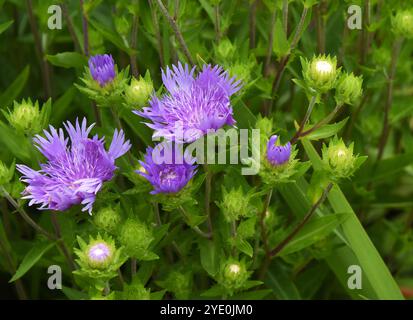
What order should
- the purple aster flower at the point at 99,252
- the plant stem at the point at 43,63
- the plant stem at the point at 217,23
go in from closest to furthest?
the purple aster flower at the point at 99,252 → the plant stem at the point at 217,23 → the plant stem at the point at 43,63

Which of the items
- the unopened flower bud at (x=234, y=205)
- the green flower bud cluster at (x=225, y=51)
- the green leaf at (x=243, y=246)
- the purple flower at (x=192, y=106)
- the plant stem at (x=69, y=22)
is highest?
the plant stem at (x=69, y=22)

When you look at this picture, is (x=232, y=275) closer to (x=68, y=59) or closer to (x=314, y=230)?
(x=314, y=230)

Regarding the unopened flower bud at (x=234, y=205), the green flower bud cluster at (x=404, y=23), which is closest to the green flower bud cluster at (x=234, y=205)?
the unopened flower bud at (x=234, y=205)

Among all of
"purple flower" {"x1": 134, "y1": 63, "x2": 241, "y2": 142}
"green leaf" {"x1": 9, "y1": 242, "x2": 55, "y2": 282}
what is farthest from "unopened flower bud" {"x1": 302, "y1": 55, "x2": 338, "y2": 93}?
"green leaf" {"x1": 9, "y1": 242, "x2": 55, "y2": 282}

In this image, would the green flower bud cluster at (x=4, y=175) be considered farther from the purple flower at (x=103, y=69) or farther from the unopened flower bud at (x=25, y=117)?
the purple flower at (x=103, y=69)

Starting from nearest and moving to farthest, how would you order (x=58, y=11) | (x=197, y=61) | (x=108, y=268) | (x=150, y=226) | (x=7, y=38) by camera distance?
(x=108, y=268)
(x=150, y=226)
(x=197, y=61)
(x=58, y=11)
(x=7, y=38)
